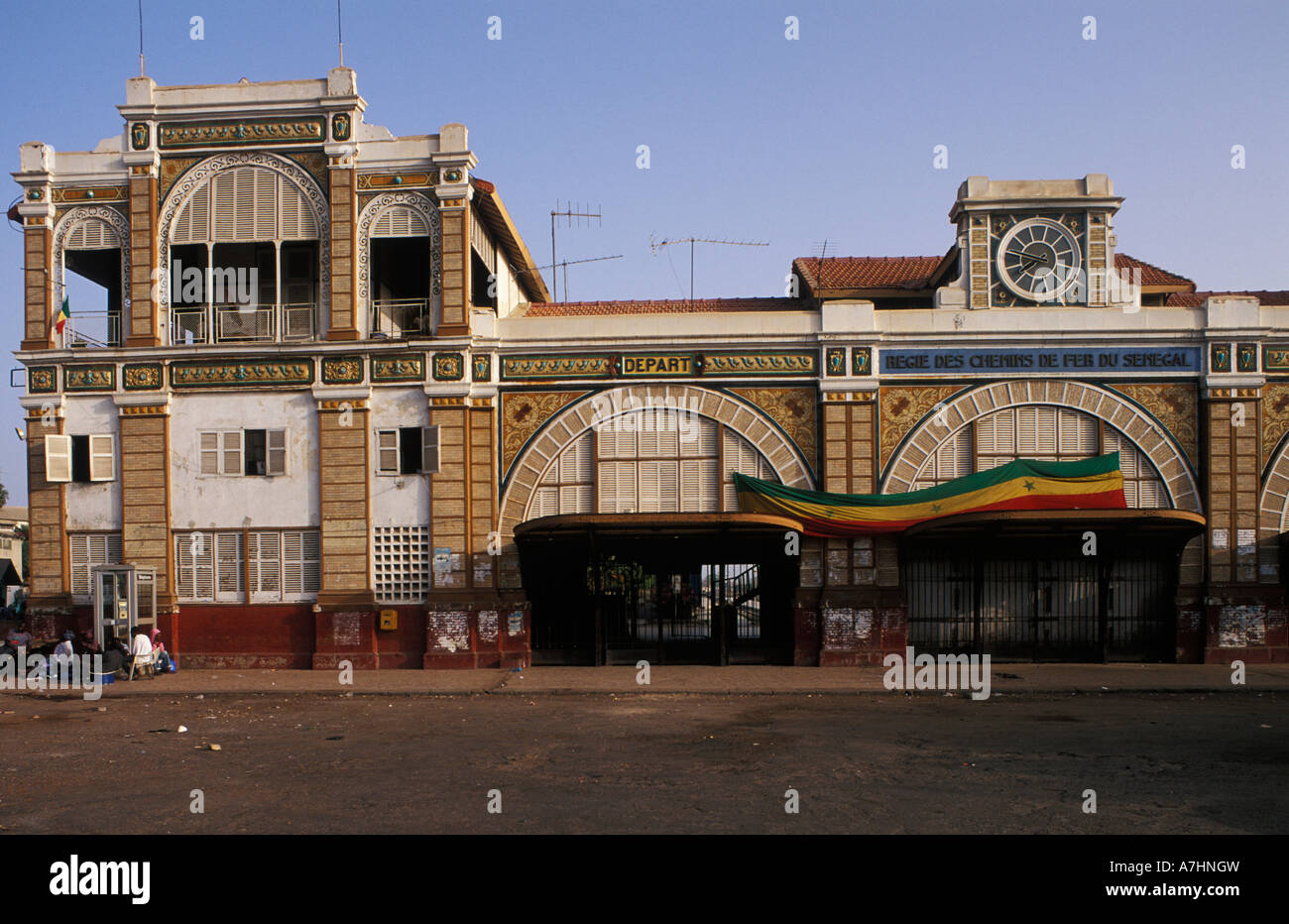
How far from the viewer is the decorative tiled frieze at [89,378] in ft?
80.2

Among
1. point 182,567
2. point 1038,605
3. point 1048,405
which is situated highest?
point 1048,405

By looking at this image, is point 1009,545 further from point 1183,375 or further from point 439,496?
point 439,496

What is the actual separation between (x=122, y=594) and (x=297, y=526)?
3775 millimetres

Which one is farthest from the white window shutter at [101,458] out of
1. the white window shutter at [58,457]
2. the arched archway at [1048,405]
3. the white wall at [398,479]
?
the arched archway at [1048,405]

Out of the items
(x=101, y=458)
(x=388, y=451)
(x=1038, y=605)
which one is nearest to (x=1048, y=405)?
(x=1038, y=605)

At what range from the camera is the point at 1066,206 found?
23672 millimetres

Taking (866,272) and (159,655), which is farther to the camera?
(866,272)

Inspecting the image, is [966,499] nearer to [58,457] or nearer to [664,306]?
[664,306]

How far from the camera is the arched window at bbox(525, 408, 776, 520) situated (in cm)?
2394

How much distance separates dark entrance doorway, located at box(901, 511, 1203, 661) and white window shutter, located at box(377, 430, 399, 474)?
1087cm

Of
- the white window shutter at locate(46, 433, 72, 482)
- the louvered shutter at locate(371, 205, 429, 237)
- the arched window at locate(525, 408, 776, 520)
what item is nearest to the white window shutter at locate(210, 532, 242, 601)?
the white window shutter at locate(46, 433, 72, 482)

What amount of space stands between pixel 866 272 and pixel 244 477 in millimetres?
16627

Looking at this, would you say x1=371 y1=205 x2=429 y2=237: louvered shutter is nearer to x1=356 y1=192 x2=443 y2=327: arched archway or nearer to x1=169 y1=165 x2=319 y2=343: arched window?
x1=356 y1=192 x2=443 y2=327: arched archway

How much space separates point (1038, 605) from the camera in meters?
23.6
